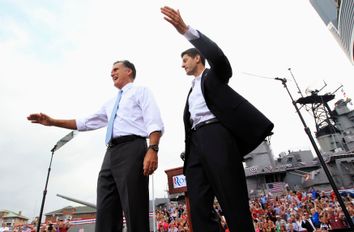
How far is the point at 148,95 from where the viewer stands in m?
2.70

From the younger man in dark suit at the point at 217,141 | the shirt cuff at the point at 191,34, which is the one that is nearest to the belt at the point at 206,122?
the younger man in dark suit at the point at 217,141

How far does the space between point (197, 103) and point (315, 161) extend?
136ft

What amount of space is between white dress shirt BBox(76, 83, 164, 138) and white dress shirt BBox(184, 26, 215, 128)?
341 mm

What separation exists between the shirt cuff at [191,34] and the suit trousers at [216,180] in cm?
80

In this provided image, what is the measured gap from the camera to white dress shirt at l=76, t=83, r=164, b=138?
246cm

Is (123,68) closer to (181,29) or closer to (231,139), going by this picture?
(181,29)

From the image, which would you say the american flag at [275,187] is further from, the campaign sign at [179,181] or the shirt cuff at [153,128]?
the shirt cuff at [153,128]

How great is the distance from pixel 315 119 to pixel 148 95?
43.4 meters

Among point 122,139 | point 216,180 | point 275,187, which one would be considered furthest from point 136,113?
point 275,187

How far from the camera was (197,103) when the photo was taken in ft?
7.91

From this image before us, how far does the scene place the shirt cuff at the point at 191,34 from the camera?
221 centimetres

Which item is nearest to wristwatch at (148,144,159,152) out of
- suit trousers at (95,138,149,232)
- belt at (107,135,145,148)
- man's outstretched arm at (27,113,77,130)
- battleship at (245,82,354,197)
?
suit trousers at (95,138,149,232)

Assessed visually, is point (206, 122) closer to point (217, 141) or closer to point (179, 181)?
point (217, 141)

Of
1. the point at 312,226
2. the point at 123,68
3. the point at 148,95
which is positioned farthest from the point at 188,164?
the point at 312,226
